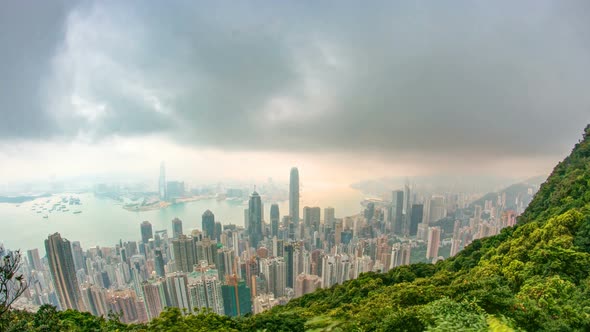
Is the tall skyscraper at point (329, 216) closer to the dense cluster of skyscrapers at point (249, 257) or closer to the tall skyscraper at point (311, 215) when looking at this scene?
the dense cluster of skyscrapers at point (249, 257)

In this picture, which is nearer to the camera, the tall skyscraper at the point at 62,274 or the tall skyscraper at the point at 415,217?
the tall skyscraper at the point at 62,274

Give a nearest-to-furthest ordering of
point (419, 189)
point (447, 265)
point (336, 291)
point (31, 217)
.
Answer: point (336, 291) < point (447, 265) < point (31, 217) < point (419, 189)

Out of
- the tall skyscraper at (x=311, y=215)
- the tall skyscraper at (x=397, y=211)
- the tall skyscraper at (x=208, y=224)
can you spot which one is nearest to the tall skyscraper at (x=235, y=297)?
the tall skyscraper at (x=208, y=224)

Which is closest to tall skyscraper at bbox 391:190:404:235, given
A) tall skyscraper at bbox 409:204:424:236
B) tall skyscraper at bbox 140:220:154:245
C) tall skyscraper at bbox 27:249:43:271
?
tall skyscraper at bbox 409:204:424:236

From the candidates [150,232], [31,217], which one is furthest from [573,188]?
[31,217]

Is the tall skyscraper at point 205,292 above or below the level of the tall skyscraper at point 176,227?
below

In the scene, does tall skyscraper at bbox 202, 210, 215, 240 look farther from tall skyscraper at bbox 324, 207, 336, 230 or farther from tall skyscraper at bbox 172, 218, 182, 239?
tall skyscraper at bbox 324, 207, 336, 230

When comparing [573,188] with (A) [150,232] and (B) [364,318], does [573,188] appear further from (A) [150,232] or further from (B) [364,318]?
(A) [150,232]

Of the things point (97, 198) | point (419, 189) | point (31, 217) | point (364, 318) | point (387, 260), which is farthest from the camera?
point (419, 189)
